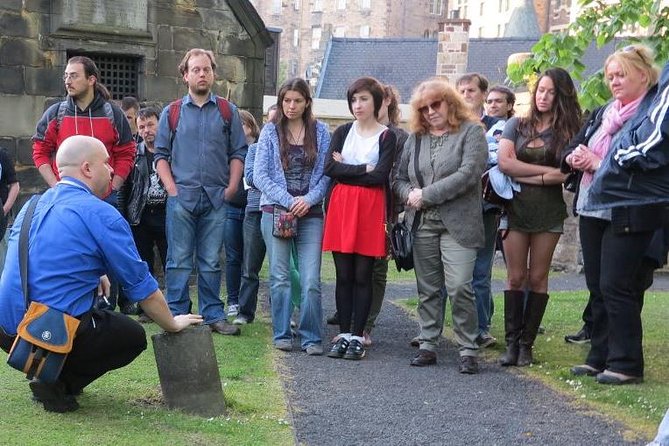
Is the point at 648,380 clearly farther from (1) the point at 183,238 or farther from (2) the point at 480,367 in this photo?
(1) the point at 183,238

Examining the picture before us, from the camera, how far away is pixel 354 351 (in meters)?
7.70

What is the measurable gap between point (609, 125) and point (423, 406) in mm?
2391

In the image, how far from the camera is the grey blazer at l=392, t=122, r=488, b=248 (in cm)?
730

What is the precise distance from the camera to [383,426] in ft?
18.9

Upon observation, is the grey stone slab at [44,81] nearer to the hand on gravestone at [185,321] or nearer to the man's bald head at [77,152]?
the man's bald head at [77,152]

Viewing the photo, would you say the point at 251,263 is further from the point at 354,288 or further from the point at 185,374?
the point at 185,374

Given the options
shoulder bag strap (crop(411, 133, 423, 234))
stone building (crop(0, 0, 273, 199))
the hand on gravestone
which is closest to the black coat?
shoulder bag strap (crop(411, 133, 423, 234))

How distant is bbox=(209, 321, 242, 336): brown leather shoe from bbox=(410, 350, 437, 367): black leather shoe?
176 centimetres

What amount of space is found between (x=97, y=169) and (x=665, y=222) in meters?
3.63

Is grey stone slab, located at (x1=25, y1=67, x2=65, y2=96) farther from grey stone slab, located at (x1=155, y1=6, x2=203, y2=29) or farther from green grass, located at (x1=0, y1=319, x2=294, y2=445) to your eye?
green grass, located at (x1=0, y1=319, x2=294, y2=445)

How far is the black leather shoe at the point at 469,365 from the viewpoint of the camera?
23.9ft

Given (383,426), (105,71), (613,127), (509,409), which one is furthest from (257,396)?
(105,71)

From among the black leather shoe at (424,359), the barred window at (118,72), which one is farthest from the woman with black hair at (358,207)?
the barred window at (118,72)

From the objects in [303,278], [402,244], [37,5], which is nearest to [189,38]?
[37,5]
